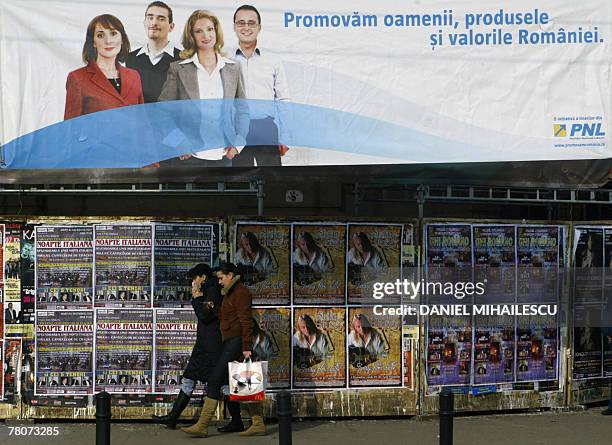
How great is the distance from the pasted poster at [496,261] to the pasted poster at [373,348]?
1.02 meters

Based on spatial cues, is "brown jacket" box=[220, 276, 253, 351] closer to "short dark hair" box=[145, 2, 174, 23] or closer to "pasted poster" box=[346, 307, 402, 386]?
"pasted poster" box=[346, 307, 402, 386]

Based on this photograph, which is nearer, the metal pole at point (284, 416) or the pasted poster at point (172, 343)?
the metal pole at point (284, 416)

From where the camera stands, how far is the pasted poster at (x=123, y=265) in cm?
996

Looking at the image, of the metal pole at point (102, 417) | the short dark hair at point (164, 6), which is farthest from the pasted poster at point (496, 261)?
the metal pole at point (102, 417)

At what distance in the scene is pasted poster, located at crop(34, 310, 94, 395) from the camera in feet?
32.5

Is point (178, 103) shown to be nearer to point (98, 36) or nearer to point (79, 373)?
point (98, 36)

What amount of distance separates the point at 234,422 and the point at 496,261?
318cm

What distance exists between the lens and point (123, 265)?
998 cm

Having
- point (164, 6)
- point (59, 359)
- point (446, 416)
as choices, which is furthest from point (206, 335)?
point (164, 6)

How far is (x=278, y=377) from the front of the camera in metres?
10.1

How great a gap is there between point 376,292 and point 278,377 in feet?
4.27

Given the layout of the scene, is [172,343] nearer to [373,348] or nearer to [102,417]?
[373,348]

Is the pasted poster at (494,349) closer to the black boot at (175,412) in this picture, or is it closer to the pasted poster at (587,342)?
the pasted poster at (587,342)

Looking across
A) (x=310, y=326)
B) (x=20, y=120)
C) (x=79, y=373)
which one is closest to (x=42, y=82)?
(x=20, y=120)
